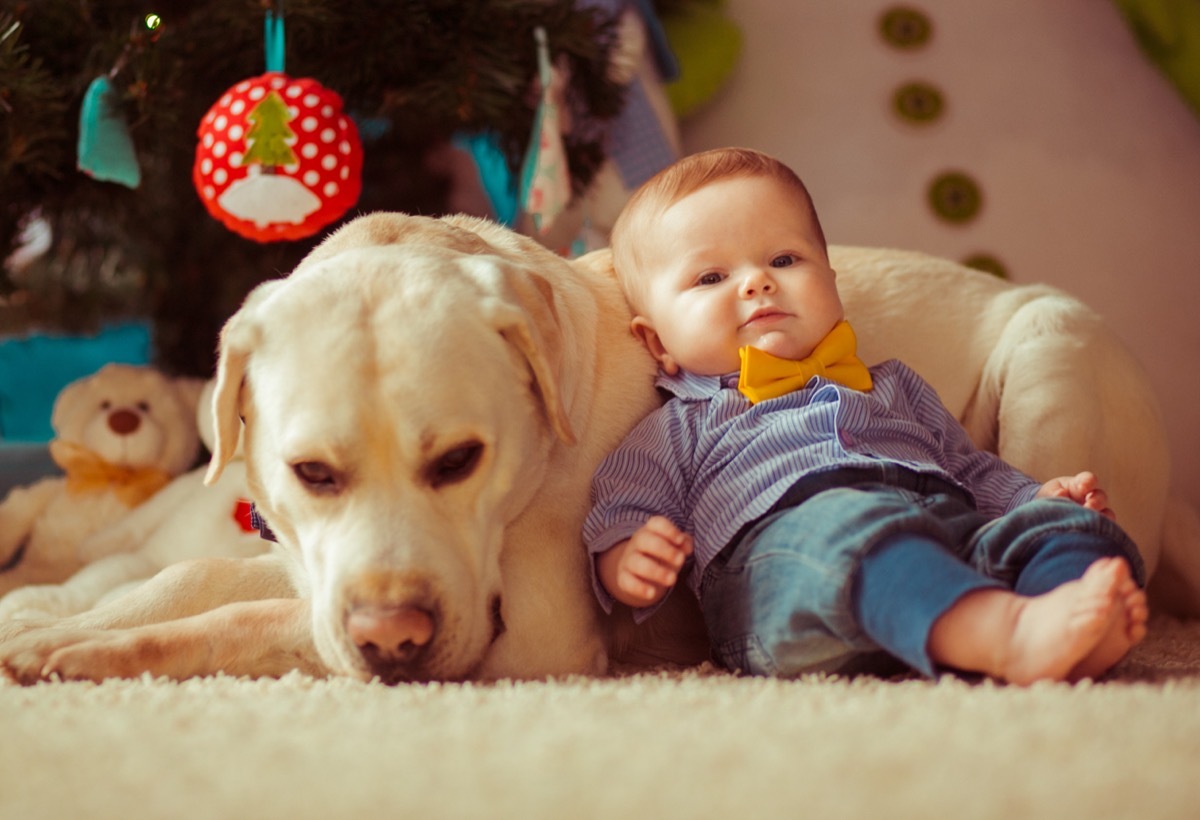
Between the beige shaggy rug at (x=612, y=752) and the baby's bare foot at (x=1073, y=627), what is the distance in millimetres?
34

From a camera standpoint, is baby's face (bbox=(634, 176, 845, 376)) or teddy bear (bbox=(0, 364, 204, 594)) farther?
teddy bear (bbox=(0, 364, 204, 594))

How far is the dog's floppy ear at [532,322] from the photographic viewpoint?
145cm

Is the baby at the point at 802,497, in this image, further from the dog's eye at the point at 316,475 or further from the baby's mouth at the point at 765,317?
the dog's eye at the point at 316,475

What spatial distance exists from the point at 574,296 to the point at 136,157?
96 cm

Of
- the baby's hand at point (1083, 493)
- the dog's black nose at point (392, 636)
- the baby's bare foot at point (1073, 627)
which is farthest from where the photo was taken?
the baby's hand at point (1083, 493)

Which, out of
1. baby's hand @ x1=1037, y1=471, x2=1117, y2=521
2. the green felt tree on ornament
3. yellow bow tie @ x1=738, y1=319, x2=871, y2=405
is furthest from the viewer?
the green felt tree on ornament

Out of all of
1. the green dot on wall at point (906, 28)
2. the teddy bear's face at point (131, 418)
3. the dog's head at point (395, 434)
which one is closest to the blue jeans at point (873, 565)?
the dog's head at point (395, 434)

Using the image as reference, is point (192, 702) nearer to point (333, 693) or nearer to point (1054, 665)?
point (333, 693)

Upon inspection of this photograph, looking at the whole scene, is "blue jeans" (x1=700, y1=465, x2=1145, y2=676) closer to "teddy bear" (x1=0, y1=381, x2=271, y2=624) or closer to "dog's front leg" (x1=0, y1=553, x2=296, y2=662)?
"dog's front leg" (x1=0, y1=553, x2=296, y2=662)

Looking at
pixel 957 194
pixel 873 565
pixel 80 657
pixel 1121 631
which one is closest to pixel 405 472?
pixel 80 657

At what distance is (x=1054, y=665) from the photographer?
114 cm

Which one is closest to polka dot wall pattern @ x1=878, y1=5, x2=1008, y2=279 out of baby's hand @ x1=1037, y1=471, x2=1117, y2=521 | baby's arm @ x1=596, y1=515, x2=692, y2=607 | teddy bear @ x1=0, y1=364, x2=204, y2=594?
baby's hand @ x1=1037, y1=471, x2=1117, y2=521

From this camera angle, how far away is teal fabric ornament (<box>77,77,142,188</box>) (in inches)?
78.2

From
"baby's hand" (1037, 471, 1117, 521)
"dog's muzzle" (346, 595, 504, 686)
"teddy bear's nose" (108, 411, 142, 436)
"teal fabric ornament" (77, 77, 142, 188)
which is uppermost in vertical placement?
"teal fabric ornament" (77, 77, 142, 188)
